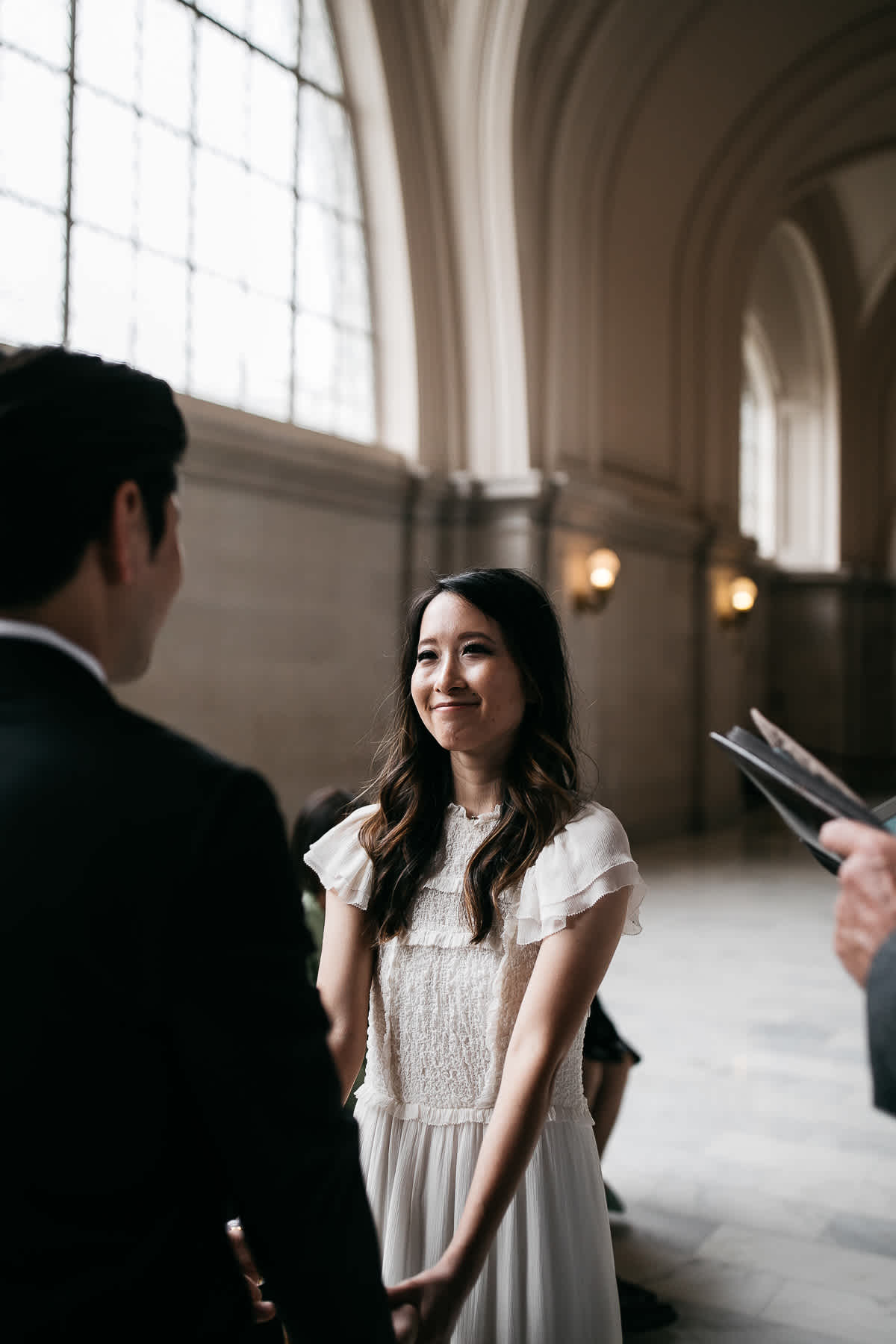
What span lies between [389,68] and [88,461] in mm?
10366

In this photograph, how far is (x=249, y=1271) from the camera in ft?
5.15

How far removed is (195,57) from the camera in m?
8.85

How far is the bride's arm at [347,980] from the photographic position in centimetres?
201

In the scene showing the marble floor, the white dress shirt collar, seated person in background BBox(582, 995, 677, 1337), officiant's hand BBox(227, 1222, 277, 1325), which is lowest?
the marble floor

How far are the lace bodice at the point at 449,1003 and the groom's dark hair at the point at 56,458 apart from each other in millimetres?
1061

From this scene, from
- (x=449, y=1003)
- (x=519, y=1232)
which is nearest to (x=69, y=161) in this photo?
(x=449, y=1003)

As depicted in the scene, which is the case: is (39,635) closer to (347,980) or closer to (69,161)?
(347,980)

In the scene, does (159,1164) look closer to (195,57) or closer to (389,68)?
(195,57)

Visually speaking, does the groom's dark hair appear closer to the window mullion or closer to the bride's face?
the bride's face

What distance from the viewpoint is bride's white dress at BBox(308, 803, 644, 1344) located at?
6.27 ft

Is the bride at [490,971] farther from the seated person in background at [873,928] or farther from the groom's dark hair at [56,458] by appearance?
the groom's dark hair at [56,458]

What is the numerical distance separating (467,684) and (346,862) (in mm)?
381

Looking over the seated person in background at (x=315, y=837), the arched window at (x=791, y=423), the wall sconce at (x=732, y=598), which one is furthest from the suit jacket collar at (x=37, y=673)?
the arched window at (x=791, y=423)

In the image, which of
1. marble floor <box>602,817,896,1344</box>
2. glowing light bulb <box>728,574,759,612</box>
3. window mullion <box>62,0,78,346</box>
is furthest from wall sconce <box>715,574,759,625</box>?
window mullion <box>62,0,78,346</box>
